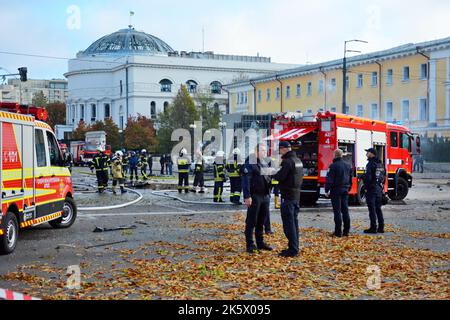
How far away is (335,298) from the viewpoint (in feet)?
26.3

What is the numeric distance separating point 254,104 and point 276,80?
19.2 feet

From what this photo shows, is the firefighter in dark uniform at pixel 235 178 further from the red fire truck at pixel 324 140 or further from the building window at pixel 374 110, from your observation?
the building window at pixel 374 110

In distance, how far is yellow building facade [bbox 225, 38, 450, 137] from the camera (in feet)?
178

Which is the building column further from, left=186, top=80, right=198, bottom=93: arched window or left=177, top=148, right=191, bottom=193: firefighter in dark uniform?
left=186, top=80, right=198, bottom=93: arched window

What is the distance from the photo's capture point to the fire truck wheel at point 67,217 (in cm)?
1486

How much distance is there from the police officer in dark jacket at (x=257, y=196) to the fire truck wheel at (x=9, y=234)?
4.08 m

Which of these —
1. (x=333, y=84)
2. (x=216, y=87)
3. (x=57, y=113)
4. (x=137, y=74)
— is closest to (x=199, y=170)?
(x=333, y=84)

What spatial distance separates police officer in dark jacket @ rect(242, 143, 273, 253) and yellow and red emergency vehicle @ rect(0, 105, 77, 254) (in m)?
4.02

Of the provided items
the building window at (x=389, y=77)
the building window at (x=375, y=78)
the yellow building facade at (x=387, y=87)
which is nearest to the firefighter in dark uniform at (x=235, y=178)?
the yellow building facade at (x=387, y=87)

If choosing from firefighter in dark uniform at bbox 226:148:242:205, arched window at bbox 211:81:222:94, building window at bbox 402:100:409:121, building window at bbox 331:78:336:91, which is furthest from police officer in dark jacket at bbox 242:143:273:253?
arched window at bbox 211:81:222:94

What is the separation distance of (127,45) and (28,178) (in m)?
103
